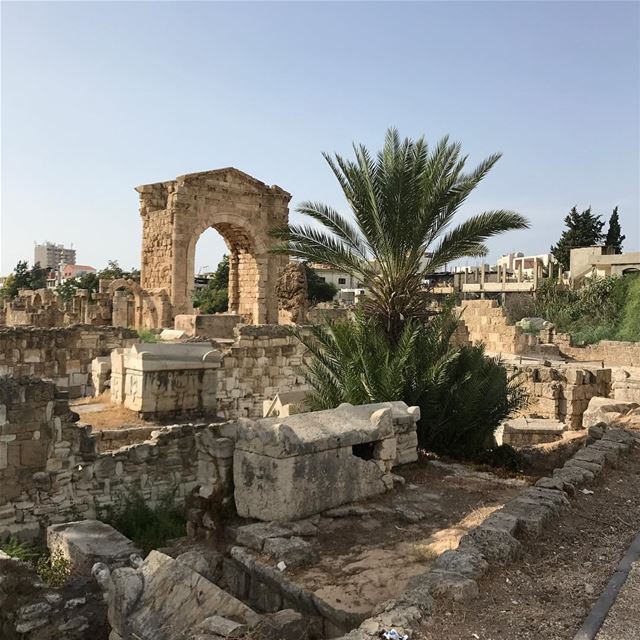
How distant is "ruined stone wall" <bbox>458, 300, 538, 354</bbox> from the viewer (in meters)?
23.4

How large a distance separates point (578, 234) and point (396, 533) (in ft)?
142

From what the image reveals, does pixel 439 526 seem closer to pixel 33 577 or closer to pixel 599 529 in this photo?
pixel 599 529

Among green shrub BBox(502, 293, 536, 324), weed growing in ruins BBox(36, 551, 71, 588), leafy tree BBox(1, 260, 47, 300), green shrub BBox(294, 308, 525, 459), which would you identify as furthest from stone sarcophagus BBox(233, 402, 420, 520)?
leafy tree BBox(1, 260, 47, 300)

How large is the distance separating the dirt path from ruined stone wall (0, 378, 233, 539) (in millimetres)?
3365

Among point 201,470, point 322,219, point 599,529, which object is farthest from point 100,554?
point 322,219

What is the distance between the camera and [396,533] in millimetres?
5000

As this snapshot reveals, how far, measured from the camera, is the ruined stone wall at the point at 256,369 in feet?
39.9

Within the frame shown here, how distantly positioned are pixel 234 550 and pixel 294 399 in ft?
18.3

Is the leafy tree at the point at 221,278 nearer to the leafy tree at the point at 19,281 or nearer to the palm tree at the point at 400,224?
the leafy tree at the point at 19,281

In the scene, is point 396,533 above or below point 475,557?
below

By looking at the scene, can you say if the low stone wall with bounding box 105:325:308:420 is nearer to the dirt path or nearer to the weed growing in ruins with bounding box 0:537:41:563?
the weed growing in ruins with bounding box 0:537:41:563

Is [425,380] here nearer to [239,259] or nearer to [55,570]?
[55,570]

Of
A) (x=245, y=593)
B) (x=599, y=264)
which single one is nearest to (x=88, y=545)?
(x=245, y=593)

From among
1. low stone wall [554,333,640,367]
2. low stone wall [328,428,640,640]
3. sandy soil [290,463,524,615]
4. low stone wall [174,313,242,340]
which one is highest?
low stone wall [174,313,242,340]
